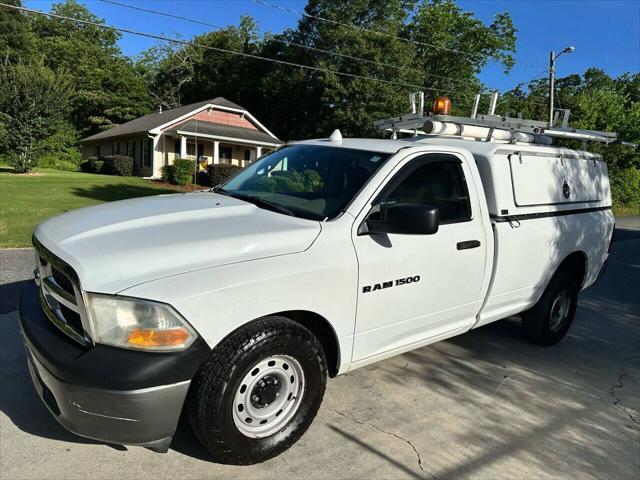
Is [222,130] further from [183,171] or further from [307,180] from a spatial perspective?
[307,180]

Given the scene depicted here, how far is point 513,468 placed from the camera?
117 inches

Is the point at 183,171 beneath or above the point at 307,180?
above

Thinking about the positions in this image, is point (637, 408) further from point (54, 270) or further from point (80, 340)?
point (54, 270)

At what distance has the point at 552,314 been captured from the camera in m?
4.99

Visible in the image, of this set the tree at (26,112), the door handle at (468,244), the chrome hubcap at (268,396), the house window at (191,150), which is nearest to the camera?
the chrome hubcap at (268,396)

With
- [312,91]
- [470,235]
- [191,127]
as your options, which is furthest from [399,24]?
[470,235]

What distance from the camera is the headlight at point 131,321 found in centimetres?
227

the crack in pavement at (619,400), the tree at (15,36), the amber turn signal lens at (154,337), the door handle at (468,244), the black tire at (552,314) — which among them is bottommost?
the crack in pavement at (619,400)

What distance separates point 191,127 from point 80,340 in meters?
28.3

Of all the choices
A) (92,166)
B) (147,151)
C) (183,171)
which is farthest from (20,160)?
(92,166)

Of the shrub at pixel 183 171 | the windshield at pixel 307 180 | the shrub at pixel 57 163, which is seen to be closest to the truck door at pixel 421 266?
the windshield at pixel 307 180

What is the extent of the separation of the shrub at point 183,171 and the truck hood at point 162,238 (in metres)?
22.5

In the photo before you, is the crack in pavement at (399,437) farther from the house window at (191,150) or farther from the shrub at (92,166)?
the shrub at (92,166)

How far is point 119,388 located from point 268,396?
0.86m
